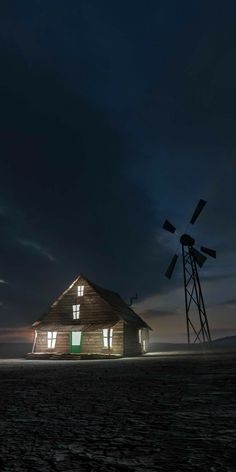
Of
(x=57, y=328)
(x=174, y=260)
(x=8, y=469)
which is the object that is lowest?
(x=8, y=469)

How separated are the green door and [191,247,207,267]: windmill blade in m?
18.5

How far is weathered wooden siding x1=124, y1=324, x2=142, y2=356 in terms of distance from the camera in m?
31.4

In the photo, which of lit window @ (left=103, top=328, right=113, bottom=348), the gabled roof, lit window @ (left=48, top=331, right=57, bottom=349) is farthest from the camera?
the gabled roof

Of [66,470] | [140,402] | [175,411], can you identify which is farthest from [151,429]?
[140,402]

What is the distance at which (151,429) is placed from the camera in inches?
145

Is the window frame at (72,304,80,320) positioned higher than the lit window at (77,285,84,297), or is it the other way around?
the lit window at (77,285,84,297)

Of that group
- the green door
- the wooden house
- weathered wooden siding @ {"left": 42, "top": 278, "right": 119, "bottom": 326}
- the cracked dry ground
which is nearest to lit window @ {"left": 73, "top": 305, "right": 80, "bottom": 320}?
the wooden house

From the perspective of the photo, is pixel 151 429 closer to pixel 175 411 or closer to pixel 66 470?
pixel 175 411

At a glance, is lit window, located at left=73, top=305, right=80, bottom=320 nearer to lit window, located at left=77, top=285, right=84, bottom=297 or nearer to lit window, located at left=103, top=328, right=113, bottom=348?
lit window, located at left=77, top=285, right=84, bottom=297

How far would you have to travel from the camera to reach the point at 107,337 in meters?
30.1

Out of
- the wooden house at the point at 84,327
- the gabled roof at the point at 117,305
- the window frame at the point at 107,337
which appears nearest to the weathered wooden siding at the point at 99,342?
the wooden house at the point at 84,327

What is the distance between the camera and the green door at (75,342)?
30969 mm

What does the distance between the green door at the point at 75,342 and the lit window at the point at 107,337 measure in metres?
2.14

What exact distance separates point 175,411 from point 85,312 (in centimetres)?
2769
